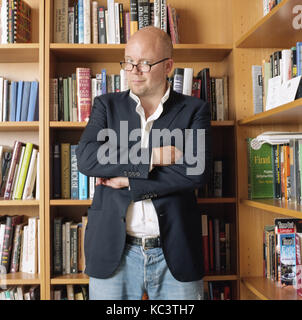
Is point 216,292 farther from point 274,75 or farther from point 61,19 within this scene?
point 61,19

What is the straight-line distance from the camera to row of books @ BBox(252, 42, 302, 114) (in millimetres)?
1571

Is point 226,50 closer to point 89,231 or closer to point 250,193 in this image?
point 250,193

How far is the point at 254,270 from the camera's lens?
73.9 inches

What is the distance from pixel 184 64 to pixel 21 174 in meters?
1.10

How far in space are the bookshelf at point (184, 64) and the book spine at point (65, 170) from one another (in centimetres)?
8

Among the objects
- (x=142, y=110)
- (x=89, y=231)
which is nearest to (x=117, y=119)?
(x=142, y=110)

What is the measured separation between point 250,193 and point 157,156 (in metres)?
0.66

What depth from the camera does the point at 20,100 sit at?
195cm

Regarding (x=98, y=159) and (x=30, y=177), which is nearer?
(x=98, y=159)

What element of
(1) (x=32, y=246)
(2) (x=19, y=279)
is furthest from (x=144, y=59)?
(2) (x=19, y=279)

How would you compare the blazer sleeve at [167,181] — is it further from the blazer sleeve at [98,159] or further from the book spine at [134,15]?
the book spine at [134,15]

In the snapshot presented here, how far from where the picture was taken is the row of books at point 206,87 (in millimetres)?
1910

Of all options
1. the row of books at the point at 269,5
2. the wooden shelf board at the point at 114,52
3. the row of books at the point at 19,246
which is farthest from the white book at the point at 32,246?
the row of books at the point at 269,5
